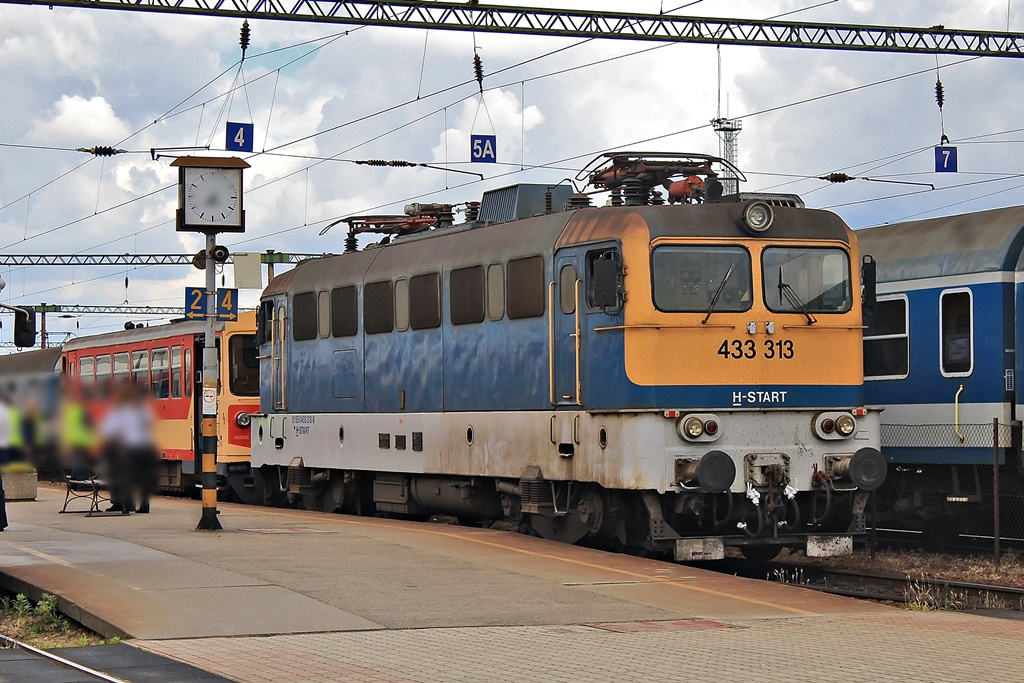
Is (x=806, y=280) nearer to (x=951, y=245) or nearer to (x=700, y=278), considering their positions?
(x=700, y=278)

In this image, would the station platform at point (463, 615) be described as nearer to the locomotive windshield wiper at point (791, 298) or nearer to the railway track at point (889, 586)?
the railway track at point (889, 586)

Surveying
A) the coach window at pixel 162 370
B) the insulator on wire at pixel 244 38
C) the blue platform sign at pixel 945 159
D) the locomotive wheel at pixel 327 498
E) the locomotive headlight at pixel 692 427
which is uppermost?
the insulator on wire at pixel 244 38

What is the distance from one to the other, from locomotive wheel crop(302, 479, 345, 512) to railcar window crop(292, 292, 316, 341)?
2204mm

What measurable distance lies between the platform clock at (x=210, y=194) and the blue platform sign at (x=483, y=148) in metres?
9.92

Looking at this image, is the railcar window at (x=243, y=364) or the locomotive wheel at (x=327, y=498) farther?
the railcar window at (x=243, y=364)

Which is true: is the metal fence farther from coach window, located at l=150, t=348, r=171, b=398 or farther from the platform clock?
coach window, located at l=150, t=348, r=171, b=398

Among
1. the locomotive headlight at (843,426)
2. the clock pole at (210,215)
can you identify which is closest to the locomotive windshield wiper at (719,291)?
the locomotive headlight at (843,426)

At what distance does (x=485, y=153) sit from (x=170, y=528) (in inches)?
461

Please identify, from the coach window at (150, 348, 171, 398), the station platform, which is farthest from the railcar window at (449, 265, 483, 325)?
the coach window at (150, 348, 171, 398)

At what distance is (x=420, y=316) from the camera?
64.4 feet

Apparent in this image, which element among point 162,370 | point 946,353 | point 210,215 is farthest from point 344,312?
point 946,353

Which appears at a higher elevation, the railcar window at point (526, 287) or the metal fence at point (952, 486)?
the railcar window at point (526, 287)

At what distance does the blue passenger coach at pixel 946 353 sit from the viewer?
1830cm

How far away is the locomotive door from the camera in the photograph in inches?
643
